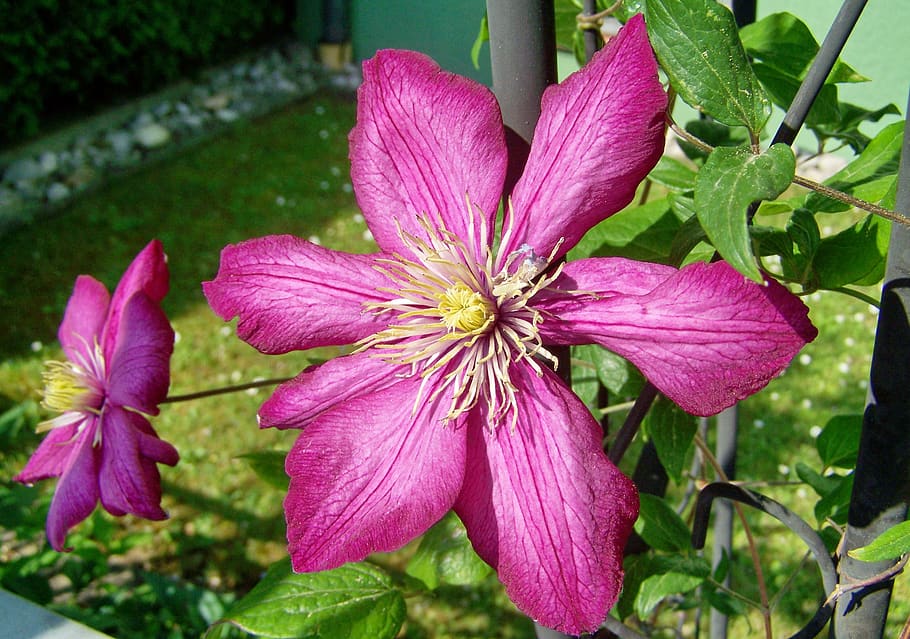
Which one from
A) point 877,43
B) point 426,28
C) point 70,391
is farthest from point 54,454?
point 426,28

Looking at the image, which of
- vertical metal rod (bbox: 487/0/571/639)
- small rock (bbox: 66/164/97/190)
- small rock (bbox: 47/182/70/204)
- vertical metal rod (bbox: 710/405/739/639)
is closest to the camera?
vertical metal rod (bbox: 487/0/571/639)

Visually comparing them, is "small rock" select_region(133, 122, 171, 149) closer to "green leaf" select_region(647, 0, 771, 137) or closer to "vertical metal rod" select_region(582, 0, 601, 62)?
"vertical metal rod" select_region(582, 0, 601, 62)

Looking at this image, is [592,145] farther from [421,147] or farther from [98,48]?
[98,48]

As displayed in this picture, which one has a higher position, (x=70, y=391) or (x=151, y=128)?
(x=70, y=391)

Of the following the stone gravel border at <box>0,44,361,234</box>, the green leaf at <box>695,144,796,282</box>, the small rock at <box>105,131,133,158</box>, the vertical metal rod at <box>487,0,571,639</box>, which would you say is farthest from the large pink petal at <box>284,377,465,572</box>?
the small rock at <box>105,131,133,158</box>

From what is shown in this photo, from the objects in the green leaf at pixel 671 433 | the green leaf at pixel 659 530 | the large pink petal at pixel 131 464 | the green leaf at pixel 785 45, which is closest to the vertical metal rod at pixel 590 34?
the green leaf at pixel 785 45

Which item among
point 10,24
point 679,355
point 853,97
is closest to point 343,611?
point 679,355
